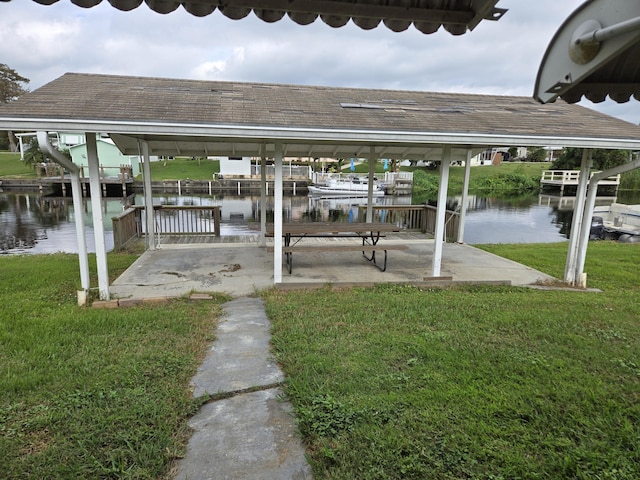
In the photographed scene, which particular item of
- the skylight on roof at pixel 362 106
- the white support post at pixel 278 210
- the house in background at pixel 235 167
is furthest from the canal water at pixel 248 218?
the house in background at pixel 235 167

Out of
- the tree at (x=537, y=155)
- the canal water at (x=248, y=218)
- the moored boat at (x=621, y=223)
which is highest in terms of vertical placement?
the tree at (x=537, y=155)

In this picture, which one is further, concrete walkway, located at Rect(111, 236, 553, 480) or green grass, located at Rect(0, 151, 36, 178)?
green grass, located at Rect(0, 151, 36, 178)

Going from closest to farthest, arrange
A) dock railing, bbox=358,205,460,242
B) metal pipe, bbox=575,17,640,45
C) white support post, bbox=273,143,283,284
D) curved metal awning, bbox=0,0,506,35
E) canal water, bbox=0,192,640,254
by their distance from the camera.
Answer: metal pipe, bbox=575,17,640,45
curved metal awning, bbox=0,0,506,35
white support post, bbox=273,143,283,284
dock railing, bbox=358,205,460,242
canal water, bbox=0,192,640,254

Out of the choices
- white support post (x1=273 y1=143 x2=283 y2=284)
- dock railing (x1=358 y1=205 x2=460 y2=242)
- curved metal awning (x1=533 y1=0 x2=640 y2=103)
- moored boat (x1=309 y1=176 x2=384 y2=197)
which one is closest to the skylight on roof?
white support post (x1=273 y1=143 x2=283 y2=284)

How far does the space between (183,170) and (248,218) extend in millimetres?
25929

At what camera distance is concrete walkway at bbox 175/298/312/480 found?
7.15 feet

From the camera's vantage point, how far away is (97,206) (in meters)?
5.12

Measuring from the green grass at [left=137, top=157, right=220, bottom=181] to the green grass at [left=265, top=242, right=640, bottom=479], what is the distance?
120ft

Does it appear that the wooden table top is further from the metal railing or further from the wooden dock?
the wooden dock

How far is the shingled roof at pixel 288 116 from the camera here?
4.67m

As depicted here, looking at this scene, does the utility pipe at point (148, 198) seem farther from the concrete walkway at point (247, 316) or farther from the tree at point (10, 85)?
the tree at point (10, 85)

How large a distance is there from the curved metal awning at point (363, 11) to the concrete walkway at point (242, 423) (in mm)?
2353

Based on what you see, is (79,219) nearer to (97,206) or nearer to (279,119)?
(97,206)

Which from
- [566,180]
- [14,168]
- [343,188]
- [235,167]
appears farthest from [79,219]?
[14,168]
